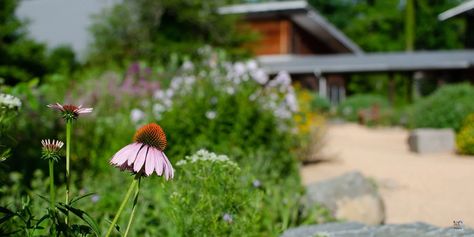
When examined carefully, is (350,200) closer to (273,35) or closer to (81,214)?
(81,214)

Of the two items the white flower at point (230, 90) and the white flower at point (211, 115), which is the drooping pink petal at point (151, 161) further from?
the white flower at point (230, 90)

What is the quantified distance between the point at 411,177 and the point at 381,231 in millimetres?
6461

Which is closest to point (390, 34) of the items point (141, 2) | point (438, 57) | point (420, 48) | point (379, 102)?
point (420, 48)

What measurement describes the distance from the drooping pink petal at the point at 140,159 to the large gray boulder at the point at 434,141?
1152 centimetres

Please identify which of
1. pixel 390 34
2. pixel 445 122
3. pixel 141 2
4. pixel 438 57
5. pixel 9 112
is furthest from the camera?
pixel 390 34

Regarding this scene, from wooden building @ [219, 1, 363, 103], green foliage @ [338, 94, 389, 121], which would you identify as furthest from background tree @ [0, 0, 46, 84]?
green foliage @ [338, 94, 389, 121]

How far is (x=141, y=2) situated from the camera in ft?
63.0

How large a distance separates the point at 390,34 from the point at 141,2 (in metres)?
30.5

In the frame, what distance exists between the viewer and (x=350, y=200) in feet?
18.4

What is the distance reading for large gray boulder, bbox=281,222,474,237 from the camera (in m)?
2.51

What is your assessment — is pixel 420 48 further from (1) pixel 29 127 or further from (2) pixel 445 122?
(1) pixel 29 127

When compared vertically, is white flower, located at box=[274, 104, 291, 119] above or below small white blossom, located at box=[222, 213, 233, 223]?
below

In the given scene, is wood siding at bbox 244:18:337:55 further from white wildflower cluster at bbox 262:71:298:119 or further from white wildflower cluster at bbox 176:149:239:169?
white wildflower cluster at bbox 176:149:239:169

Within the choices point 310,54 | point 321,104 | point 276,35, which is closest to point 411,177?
point 321,104
